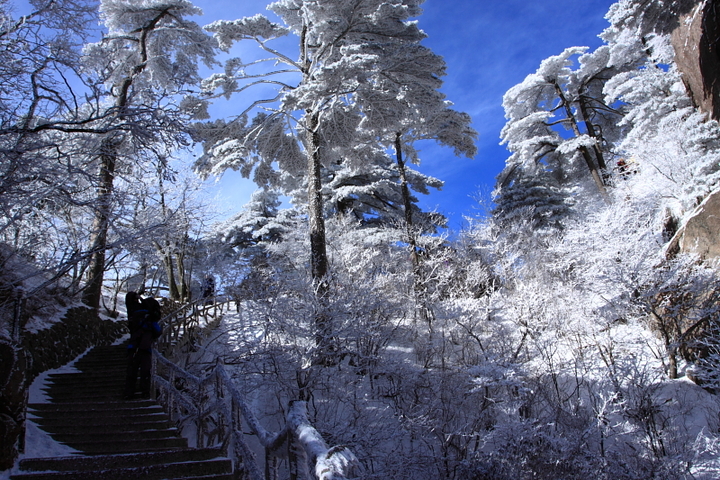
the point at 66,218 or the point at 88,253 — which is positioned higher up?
the point at 66,218

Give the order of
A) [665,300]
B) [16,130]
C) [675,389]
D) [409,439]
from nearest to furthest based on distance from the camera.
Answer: [16,130]
[409,439]
[675,389]
[665,300]

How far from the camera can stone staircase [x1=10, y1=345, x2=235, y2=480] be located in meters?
3.64

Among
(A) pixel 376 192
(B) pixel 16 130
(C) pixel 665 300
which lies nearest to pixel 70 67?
(B) pixel 16 130

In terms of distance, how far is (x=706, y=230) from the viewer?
32.9 feet

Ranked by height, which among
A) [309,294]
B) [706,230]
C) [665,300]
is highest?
[706,230]

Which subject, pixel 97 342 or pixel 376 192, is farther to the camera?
pixel 376 192

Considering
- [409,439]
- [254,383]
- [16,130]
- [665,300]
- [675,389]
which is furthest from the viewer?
[665,300]

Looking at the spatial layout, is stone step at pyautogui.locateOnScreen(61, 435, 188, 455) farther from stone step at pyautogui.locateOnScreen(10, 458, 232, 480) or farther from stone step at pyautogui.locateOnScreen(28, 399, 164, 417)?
stone step at pyautogui.locateOnScreen(10, 458, 232, 480)

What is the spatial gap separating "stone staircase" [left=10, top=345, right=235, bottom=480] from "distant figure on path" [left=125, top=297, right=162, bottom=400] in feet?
1.04

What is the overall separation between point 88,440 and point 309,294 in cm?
475

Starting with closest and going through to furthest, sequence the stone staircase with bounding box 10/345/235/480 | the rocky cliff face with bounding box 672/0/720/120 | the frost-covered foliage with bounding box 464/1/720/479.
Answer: the stone staircase with bounding box 10/345/235/480, the frost-covered foliage with bounding box 464/1/720/479, the rocky cliff face with bounding box 672/0/720/120

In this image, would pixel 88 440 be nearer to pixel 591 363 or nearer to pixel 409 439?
pixel 409 439

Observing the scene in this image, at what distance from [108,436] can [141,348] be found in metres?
1.76

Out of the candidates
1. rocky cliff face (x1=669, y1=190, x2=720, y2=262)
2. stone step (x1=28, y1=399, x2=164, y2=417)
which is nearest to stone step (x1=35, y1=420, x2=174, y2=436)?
stone step (x1=28, y1=399, x2=164, y2=417)
